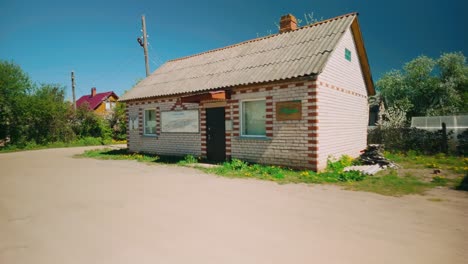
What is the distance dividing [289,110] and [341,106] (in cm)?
281

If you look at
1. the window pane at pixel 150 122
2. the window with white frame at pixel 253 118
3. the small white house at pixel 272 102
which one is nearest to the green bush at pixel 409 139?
the small white house at pixel 272 102

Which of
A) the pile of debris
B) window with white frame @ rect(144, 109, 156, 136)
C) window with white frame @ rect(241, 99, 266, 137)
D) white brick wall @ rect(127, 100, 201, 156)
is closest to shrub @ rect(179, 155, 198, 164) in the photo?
white brick wall @ rect(127, 100, 201, 156)

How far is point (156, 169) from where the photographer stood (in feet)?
32.6

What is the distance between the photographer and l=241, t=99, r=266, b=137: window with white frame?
10047mm

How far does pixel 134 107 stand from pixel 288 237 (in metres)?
13.4

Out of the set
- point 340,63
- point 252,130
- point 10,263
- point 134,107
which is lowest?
point 10,263

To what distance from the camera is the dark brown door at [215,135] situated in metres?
11.1

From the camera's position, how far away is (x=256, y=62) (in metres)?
11.4

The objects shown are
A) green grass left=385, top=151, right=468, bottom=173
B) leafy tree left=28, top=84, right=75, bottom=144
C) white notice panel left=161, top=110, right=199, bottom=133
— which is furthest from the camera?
leafy tree left=28, top=84, right=75, bottom=144

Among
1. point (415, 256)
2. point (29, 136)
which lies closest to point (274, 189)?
point (415, 256)

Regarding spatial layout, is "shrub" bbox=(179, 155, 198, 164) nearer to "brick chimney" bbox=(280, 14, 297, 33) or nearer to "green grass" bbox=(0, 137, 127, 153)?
"brick chimney" bbox=(280, 14, 297, 33)

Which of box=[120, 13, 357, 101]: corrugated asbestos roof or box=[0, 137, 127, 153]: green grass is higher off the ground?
box=[120, 13, 357, 101]: corrugated asbestos roof

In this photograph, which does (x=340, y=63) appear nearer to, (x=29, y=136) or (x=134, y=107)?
(x=134, y=107)

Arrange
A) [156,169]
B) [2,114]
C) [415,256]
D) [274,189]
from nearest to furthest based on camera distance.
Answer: [415,256], [274,189], [156,169], [2,114]
